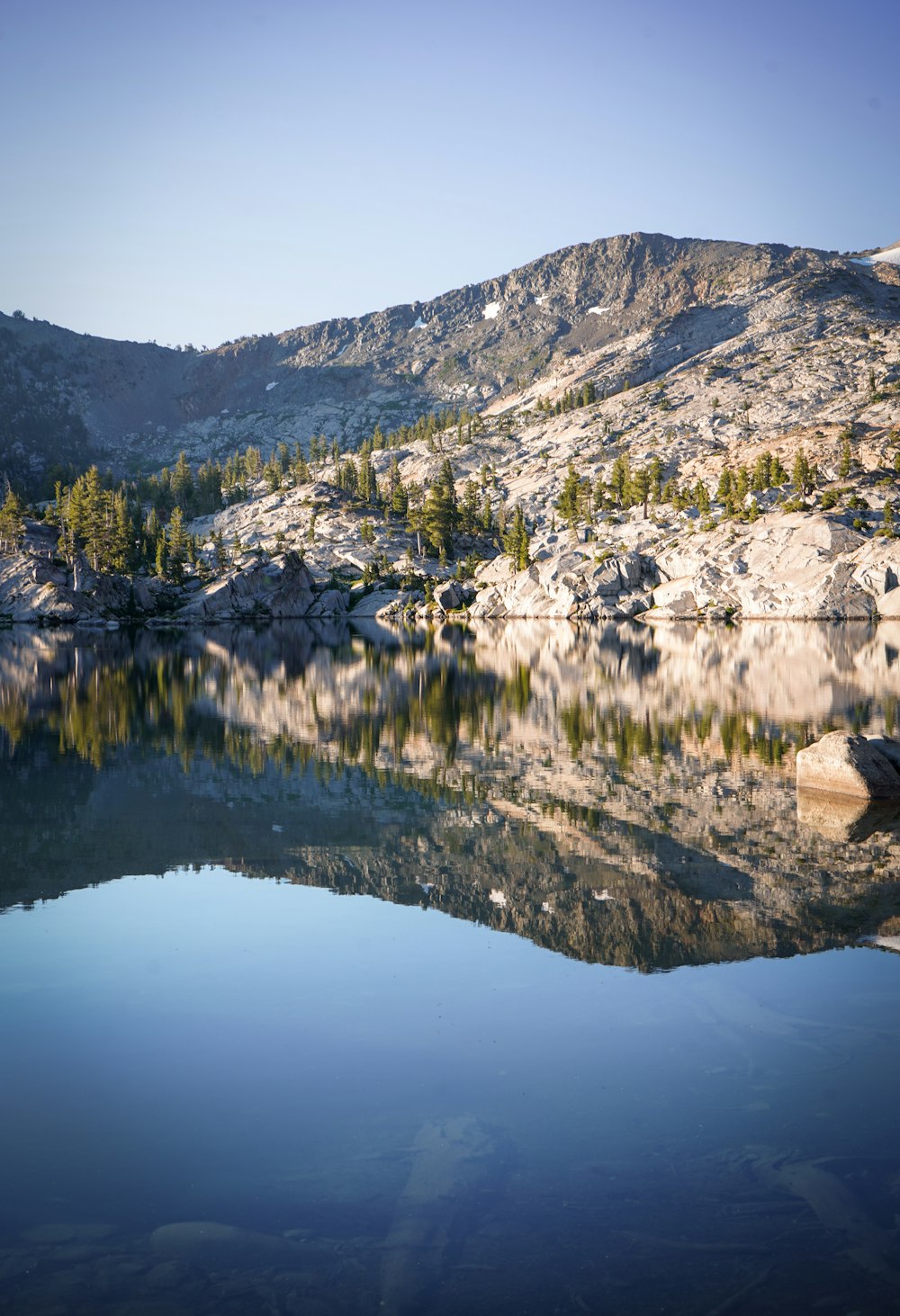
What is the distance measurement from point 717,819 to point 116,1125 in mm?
18435

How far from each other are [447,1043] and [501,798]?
1533 centimetres

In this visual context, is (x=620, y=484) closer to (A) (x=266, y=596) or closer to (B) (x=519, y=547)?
(B) (x=519, y=547)

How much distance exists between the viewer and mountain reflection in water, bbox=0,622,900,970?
18.6m

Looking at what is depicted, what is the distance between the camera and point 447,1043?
42.3 feet

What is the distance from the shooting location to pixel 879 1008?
44.9 ft

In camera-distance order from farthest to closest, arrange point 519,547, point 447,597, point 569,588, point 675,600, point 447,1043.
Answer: point 519,547, point 447,597, point 569,588, point 675,600, point 447,1043

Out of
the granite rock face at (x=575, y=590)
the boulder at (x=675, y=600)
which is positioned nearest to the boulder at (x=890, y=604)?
the boulder at (x=675, y=600)

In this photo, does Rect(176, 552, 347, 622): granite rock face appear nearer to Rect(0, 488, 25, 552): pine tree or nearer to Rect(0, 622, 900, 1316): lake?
Rect(0, 488, 25, 552): pine tree

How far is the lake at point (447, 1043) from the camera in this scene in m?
8.58

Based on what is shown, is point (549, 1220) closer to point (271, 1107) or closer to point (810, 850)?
point (271, 1107)

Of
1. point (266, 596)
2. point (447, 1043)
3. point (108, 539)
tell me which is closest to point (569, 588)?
point (266, 596)

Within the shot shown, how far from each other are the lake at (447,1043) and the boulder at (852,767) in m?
1.30

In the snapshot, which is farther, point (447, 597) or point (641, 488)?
point (641, 488)

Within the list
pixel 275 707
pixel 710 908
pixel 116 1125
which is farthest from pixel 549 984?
pixel 275 707
